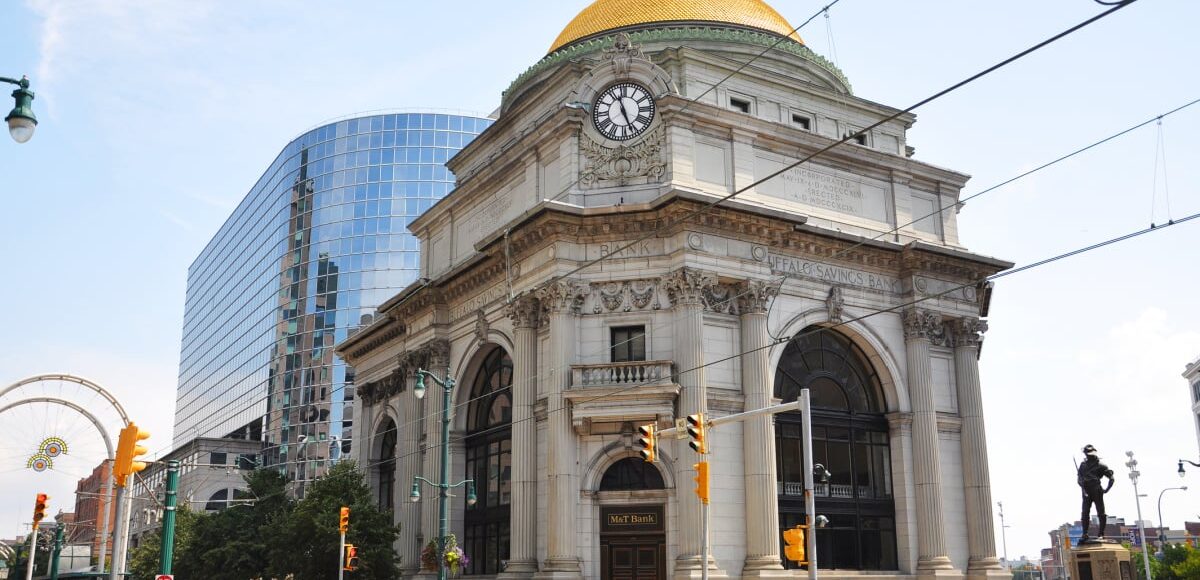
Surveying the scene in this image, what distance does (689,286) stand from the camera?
36.3m

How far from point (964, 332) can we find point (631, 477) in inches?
637

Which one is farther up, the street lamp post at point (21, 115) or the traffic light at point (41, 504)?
the street lamp post at point (21, 115)

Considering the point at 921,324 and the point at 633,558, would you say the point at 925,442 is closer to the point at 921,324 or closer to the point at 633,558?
the point at 921,324

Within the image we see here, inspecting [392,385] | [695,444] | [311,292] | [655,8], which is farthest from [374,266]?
[695,444]

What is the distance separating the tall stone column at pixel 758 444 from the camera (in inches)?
1375

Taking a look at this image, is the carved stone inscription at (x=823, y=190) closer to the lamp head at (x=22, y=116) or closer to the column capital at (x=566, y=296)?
the column capital at (x=566, y=296)

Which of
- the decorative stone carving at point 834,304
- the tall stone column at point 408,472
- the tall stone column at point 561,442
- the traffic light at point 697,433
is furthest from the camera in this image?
the tall stone column at point 408,472

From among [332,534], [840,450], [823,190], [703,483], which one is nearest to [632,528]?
[840,450]

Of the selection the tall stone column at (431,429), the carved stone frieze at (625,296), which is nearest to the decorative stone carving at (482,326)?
the tall stone column at (431,429)

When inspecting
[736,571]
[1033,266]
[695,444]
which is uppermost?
[1033,266]

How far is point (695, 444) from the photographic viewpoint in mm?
26328

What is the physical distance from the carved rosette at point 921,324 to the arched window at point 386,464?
84.5ft

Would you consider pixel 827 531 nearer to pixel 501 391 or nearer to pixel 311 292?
pixel 501 391

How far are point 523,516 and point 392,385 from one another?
17.8 metres
